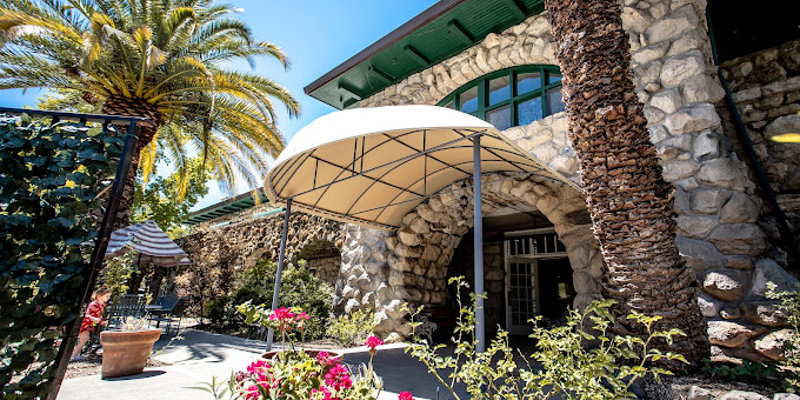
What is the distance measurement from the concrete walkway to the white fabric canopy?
7.76 feet

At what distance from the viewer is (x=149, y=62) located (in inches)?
238

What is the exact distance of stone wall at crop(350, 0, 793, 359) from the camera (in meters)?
3.53

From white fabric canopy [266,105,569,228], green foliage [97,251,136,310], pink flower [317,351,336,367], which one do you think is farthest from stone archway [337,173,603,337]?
pink flower [317,351,336,367]

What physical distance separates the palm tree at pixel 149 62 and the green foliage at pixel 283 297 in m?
2.97

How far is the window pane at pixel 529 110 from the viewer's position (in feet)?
19.2

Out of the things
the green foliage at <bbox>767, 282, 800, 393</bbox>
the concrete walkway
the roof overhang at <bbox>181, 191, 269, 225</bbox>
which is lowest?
the concrete walkway

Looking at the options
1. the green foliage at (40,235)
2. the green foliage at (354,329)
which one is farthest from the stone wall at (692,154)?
the green foliage at (40,235)

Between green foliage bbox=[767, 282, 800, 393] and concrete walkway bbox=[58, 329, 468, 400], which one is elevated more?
green foliage bbox=[767, 282, 800, 393]

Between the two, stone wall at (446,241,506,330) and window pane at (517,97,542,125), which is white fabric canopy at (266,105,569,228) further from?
stone wall at (446,241,506,330)

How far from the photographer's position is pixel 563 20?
12.1 feet

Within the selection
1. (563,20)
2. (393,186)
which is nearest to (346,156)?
(393,186)

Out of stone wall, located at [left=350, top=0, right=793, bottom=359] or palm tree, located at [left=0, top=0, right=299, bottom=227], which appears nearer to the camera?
stone wall, located at [left=350, top=0, right=793, bottom=359]

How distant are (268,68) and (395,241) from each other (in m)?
4.97

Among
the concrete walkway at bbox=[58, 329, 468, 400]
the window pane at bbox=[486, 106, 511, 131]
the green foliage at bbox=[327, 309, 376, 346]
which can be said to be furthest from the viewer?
the green foliage at bbox=[327, 309, 376, 346]
